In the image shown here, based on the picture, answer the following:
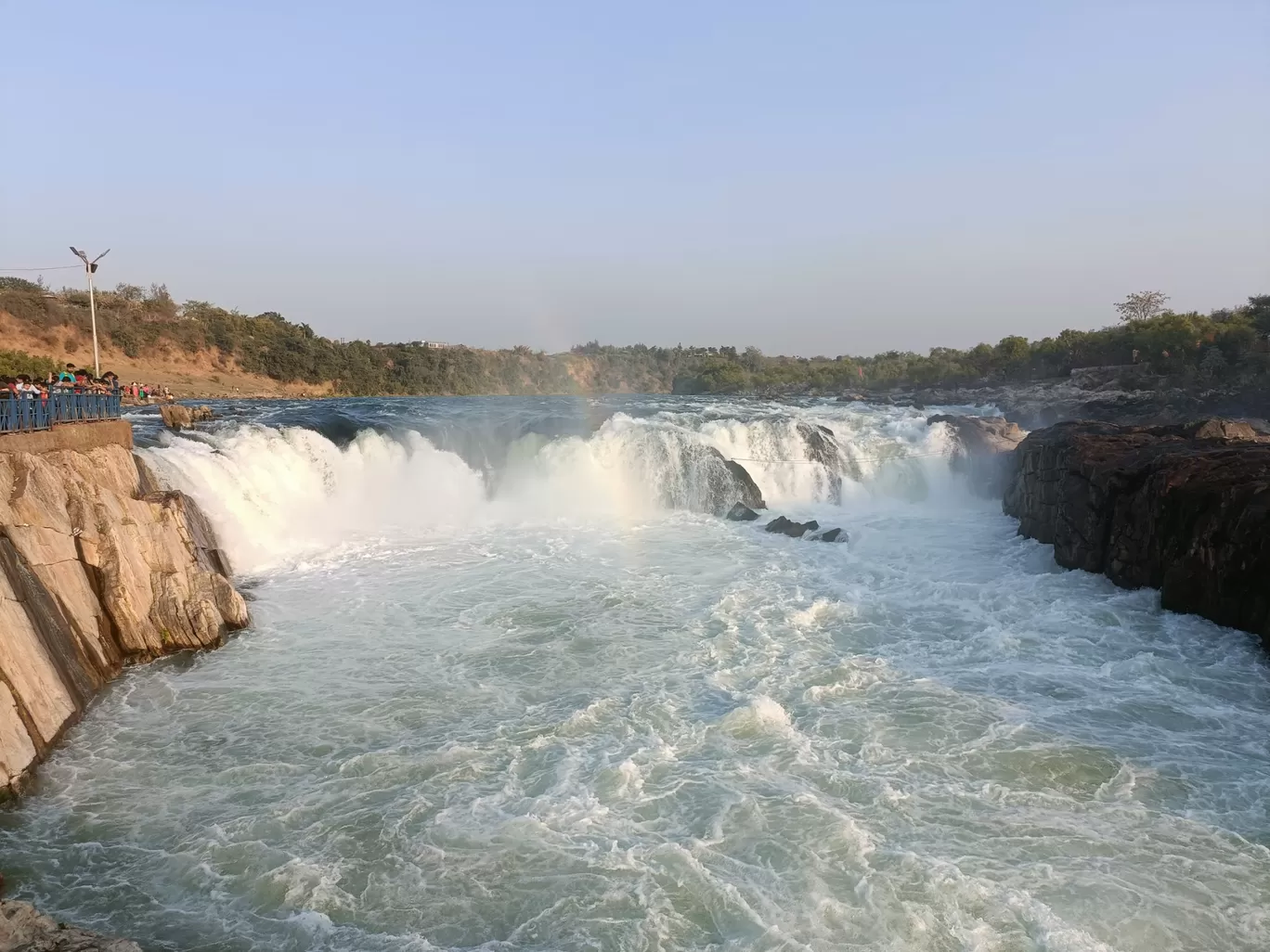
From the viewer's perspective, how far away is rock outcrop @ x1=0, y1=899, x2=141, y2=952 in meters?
4.45

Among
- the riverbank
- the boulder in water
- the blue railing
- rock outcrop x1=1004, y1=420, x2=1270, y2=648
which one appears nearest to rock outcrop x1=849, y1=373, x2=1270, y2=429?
the riverbank

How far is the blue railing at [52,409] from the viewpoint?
10.4 m

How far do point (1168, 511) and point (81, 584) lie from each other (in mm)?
15553

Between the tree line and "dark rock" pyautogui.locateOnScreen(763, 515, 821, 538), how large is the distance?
27.4m

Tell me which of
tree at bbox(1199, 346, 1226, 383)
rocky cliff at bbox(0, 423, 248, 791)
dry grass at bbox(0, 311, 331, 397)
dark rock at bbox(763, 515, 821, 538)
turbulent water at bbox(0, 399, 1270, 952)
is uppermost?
dry grass at bbox(0, 311, 331, 397)

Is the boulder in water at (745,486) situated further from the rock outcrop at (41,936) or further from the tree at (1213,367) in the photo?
the tree at (1213,367)

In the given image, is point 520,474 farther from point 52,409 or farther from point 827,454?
point 52,409

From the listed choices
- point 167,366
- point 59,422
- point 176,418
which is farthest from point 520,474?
point 167,366

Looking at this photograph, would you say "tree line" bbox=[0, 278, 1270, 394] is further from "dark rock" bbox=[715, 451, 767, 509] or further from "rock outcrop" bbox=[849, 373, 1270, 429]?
"dark rock" bbox=[715, 451, 767, 509]

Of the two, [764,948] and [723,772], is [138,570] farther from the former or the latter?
[764,948]

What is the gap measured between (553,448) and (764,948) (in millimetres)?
19989

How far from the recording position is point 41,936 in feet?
15.0

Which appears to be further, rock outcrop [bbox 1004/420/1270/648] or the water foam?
the water foam

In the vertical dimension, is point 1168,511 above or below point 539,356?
below
